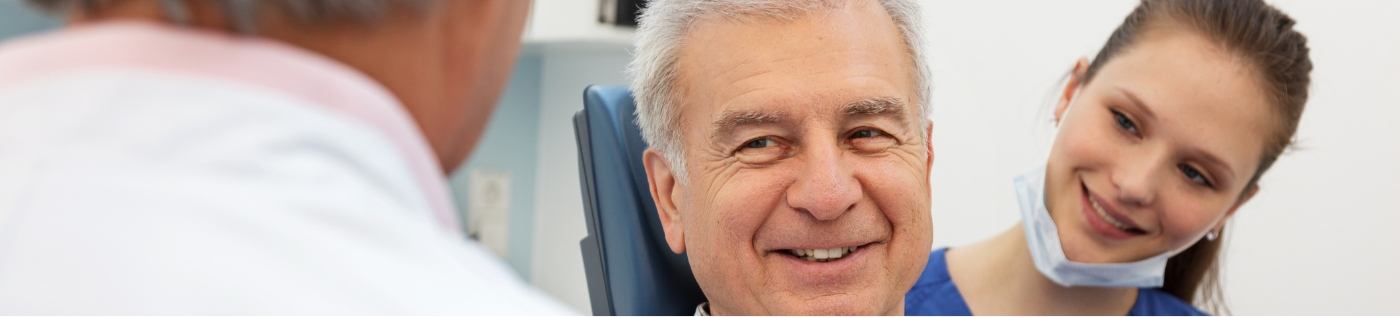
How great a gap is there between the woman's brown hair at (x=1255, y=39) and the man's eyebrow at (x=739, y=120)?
62 centimetres

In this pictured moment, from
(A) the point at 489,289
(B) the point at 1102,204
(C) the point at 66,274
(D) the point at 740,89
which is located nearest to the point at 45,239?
(C) the point at 66,274

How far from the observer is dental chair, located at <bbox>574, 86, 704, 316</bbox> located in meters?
1.42

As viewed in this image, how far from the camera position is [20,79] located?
434mm

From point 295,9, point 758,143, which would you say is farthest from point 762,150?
point 295,9

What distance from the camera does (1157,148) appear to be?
1.50 meters

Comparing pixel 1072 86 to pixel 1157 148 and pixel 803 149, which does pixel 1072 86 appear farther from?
pixel 803 149

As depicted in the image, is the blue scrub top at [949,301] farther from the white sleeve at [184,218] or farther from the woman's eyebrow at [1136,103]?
the white sleeve at [184,218]

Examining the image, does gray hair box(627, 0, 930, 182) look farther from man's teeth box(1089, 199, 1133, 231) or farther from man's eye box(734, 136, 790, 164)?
man's teeth box(1089, 199, 1133, 231)

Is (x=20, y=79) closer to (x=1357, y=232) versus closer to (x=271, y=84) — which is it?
(x=271, y=84)

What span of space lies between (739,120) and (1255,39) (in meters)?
0.72

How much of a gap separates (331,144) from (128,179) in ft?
0.23

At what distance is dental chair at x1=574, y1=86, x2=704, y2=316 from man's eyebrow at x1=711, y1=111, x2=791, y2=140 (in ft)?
0.70

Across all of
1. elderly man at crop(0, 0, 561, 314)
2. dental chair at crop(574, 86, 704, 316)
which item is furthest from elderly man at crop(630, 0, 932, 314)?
elderly man at crop(0, 0, 561, 314)

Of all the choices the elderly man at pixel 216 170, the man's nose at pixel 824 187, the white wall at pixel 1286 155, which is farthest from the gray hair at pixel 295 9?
the white wall at pixel 1286 155
